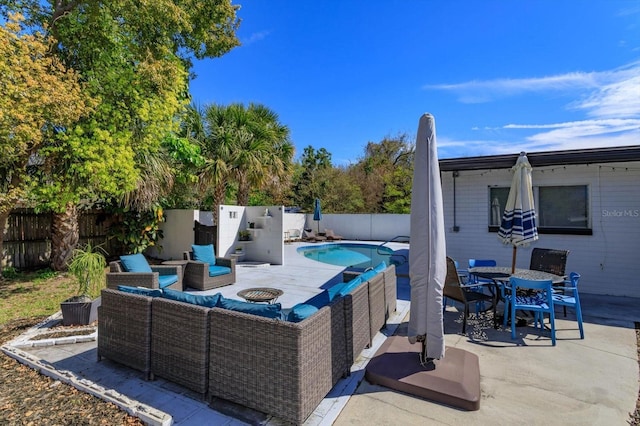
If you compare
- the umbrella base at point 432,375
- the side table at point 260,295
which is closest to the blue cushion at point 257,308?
the umbrella base at point 432,375

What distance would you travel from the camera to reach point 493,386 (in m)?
3.18

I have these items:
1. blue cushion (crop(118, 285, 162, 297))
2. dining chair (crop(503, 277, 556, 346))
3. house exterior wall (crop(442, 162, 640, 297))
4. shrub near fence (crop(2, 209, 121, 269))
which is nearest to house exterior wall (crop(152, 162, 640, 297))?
house exterior wall (crop(442, 162, 640, 297))

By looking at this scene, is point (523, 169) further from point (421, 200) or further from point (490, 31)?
point (490, 31)

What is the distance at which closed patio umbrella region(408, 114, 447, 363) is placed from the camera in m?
3.14

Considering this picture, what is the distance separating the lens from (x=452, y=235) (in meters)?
7.98

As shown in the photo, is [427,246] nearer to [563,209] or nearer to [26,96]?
[563,209]

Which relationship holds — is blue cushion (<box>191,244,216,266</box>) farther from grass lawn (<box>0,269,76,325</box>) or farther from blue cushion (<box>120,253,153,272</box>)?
grass lawn (<box>0,269,76,325</box>)

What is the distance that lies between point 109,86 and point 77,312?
4.77m

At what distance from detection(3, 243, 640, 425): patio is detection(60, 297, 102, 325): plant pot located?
68 cm

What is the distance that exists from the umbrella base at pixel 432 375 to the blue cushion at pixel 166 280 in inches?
170

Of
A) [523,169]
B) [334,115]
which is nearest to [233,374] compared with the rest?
[523,169]

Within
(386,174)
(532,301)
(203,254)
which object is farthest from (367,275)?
(386,174)

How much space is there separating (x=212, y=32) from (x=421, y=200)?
382 inches

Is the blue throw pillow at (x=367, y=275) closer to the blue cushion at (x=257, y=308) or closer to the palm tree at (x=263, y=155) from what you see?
the blue cushion at (x=257, y=308)
